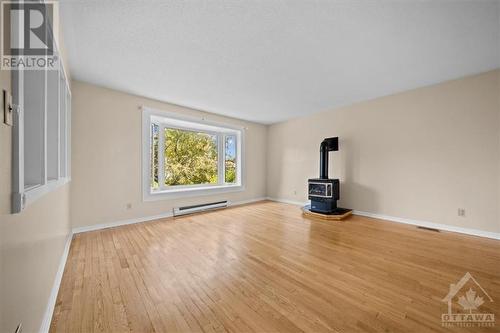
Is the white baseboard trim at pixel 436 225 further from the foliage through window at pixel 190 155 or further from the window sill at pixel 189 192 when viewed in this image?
the foliage through window at pixel 190 155

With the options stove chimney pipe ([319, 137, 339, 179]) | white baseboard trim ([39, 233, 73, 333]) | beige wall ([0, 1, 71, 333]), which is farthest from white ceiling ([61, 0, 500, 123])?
white baseboard trim ([39, 233, 73, 333])

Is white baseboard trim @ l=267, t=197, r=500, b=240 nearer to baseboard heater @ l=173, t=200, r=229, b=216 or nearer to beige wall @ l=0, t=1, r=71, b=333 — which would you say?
baseboard heater @ l=173, t=200, r=229, b=216

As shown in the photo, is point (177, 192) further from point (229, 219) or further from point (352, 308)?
point (352, 308)

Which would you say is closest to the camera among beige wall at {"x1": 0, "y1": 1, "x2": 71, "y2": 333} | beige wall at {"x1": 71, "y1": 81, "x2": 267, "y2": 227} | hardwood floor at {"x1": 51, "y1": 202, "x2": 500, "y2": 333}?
beige wall at {"x1": 0, "y1": 1, "x2": 71, "y2": 333}

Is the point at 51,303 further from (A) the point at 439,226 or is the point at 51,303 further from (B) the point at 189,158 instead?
(A) the point at 439,226

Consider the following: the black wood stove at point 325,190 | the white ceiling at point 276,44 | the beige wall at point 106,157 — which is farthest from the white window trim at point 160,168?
the black wood stove at point 325,190

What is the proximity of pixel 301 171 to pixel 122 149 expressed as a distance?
4.27 meters

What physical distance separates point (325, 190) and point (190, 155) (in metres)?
3.31

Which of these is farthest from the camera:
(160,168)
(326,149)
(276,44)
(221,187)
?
(221,187)

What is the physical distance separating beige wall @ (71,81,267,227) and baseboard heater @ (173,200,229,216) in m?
0.20

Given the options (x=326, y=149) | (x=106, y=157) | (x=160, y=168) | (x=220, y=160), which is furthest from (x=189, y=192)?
(x=326, y=149)

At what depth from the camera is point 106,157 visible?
3.38 m

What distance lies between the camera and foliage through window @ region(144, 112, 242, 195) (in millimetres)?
4145

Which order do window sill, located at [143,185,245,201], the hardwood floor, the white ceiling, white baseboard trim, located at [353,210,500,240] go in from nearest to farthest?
the hardwood floor → the white ceiling → white baseboard trim, located at [353,210,500,240] → window sill, located at [143,185,245,201]
